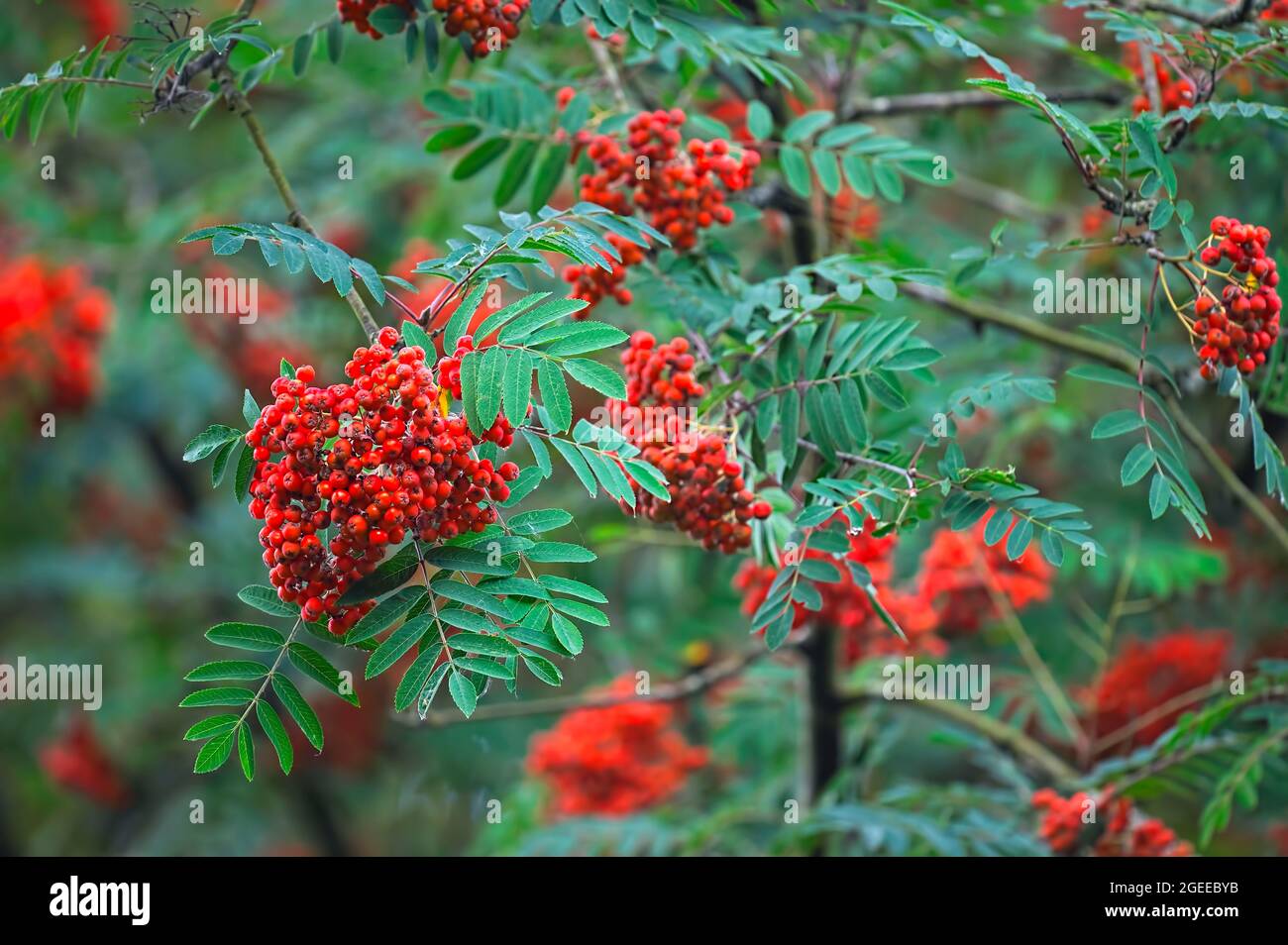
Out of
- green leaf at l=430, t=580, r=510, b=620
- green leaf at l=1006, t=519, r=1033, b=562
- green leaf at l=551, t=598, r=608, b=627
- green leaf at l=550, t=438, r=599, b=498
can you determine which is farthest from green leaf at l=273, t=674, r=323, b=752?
green leaf at l=1006, t=519, r=1033, b=562

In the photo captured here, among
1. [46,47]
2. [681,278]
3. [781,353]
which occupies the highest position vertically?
[46,47]

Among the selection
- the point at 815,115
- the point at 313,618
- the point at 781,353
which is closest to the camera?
the point at 313,618

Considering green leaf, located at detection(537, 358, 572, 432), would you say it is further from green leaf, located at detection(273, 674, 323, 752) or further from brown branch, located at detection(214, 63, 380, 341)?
green leaf, located at detection(273, 674, 323, 752)

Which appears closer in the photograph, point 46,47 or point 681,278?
point 681,278

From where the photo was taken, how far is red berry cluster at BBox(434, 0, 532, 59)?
6.53 feet

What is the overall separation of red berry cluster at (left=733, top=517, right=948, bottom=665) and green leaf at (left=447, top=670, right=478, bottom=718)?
2.61 ft

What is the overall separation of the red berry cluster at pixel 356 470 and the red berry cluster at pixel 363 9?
2.43 ft

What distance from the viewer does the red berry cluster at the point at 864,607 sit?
8.20 ft

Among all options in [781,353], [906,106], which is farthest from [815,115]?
[781,353]

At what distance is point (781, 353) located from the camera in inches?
81.0

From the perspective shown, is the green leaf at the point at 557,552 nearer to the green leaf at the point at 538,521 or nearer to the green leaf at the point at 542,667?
the green leaf at the point at 538,521

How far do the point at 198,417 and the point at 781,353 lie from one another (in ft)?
9.56

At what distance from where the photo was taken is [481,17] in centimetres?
200

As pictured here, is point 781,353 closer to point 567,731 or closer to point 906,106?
point 906,106
